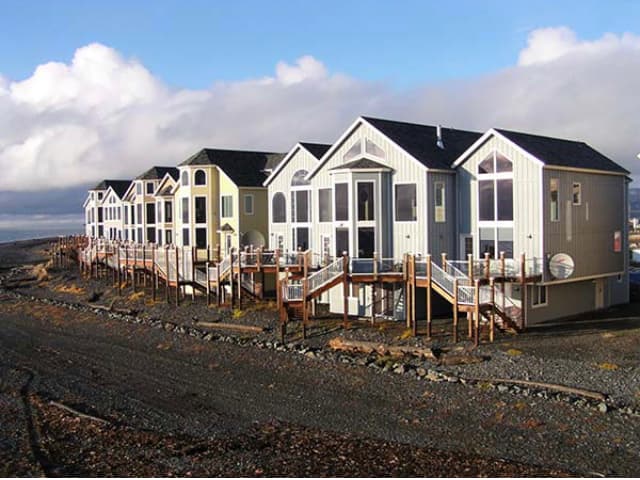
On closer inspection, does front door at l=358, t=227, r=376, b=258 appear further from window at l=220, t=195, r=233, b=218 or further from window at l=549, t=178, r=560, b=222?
window at l=220, t=195, r=233, b=218

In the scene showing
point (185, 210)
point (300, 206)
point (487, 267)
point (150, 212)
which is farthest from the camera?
point (150, 212)

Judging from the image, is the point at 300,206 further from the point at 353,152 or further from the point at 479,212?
the point at 479,212

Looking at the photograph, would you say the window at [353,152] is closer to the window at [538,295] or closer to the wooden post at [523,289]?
the wooden post at [523,289]

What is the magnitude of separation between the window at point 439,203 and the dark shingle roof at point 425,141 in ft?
2.59

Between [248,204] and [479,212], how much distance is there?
15781 mm

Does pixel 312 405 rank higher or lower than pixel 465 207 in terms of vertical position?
lower

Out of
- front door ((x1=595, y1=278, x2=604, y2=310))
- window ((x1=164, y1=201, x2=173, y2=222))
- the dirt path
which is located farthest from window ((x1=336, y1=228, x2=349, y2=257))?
window ((x1=164, y1=201, x2=173, y2=222))

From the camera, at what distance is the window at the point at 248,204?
41031 millimetres

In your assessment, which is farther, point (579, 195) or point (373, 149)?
point (373, 149)

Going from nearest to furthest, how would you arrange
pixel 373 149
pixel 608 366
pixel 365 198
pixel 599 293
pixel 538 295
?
pixel 608 366 < pixel 538 295 < pixel 365 198 < pixel 373 149 < pixel 599 293

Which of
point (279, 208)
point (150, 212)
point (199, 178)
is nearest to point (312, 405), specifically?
point (279, 208)

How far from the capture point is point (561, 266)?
92.4 ft

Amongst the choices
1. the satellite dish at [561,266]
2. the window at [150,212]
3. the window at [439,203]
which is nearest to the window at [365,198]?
the window at [439,203]

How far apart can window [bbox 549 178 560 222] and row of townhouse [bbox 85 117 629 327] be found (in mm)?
A: 72
